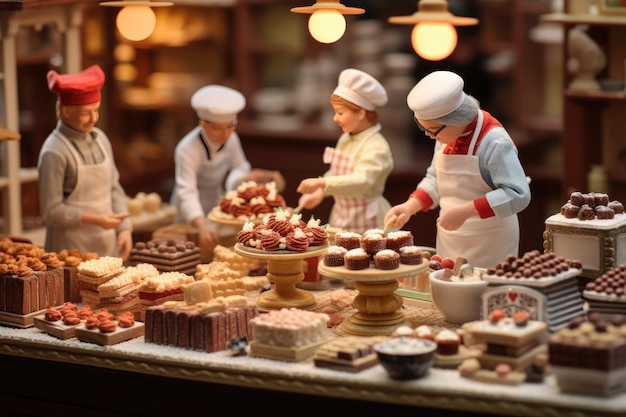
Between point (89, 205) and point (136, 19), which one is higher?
point (136, 19)

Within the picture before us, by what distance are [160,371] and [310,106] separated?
5.61 m

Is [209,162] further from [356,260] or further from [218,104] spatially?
[356,260]

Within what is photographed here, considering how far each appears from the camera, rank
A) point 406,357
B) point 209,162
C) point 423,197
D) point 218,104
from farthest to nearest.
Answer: point 209,162, point 218,104, point 423,197, point 406,357

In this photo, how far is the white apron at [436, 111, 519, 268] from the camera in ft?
15.2

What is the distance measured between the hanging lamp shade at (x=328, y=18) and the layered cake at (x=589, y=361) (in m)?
1.89

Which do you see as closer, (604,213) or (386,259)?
(386,259)

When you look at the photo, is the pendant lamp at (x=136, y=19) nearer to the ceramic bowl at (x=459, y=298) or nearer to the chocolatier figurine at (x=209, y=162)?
the chocolatier figurine at (x=209, y=162)

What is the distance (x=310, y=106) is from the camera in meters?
9.50

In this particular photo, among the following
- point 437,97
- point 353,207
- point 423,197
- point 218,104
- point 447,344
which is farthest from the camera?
point 218,104

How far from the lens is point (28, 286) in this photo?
457 centimetres

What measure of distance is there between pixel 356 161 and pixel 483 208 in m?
0.97

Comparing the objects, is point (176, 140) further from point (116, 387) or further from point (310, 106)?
point (116, 387)

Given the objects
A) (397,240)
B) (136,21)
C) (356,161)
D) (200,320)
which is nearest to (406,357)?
(397,240)

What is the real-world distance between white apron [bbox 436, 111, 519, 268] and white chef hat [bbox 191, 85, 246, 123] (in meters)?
1.39
